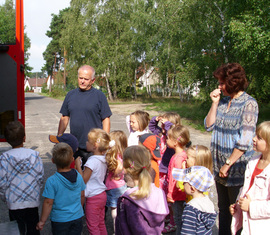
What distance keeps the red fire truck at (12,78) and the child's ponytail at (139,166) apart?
1.90 meters

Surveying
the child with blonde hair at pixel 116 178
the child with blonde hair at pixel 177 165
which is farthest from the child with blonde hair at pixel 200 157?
the child with blonde hair at pixel 116 178

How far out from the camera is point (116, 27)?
105ft

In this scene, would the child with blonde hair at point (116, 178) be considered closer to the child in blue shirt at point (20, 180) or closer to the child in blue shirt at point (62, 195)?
the child in blue shirt at point (62, 195)

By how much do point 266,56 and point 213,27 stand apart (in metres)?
4.91

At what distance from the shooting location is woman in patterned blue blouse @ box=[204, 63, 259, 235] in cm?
265

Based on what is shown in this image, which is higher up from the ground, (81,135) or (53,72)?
(53,72)

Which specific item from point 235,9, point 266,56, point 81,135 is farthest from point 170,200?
point 235,9

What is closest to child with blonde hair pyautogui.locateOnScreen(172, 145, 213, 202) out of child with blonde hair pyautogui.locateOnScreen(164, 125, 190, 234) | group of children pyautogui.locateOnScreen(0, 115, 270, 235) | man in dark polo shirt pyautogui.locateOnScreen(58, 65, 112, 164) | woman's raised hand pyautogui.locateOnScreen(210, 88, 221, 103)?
group of children pyautogui.locateOnScreen(0, 115, 270, 235)

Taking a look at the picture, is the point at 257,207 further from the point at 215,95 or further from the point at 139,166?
the point at 215,95

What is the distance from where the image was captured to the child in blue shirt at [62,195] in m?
2.63

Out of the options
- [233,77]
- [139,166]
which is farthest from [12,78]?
[233,77]

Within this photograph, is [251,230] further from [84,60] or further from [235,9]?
[84,60]

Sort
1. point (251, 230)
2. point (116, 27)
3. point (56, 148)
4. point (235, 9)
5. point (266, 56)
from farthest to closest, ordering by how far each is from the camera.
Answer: point (116, 27), point (235, 9), point (266, 56), point (56, 148), point (251, 230)

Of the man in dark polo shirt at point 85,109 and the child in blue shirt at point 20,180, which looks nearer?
the child in blue shirt at point 20,180
